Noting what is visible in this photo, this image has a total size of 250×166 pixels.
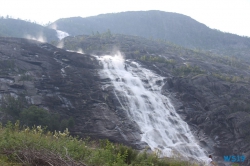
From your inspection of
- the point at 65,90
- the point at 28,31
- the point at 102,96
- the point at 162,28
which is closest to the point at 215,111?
the point at 102,96

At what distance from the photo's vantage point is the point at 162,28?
133000 mm

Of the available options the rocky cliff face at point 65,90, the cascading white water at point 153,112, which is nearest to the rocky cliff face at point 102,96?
the rocky cliff face at point 65,90

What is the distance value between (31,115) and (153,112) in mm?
13227

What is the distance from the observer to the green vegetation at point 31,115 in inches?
919

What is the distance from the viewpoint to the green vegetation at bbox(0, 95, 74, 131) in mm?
23344

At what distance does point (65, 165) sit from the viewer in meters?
6.04

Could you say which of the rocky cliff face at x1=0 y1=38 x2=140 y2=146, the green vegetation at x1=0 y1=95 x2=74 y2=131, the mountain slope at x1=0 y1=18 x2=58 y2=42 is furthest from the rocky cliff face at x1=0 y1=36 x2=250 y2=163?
the mountain slope at x1=0 y1=18 x2=58 y2=42

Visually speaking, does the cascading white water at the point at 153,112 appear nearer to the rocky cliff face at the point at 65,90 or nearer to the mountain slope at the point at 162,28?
the rocky cliff face at the point at 65,90

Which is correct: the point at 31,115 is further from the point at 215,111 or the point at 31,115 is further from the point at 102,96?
the point at 215,111

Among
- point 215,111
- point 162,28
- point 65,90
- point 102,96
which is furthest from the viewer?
point 162,28

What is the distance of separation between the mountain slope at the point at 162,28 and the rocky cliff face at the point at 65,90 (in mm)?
82713

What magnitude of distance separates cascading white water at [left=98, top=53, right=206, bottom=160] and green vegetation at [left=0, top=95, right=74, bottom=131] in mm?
7560

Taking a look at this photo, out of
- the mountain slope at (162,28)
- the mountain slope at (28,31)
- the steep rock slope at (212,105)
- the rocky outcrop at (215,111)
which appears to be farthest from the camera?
the mountain slope at (162,28)

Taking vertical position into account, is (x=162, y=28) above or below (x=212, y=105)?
above
